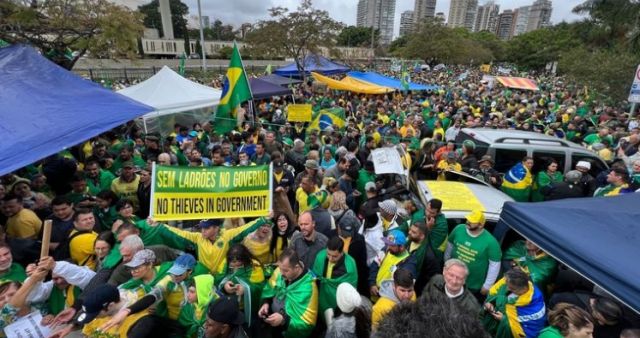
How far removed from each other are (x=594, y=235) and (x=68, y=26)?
31.9 feet

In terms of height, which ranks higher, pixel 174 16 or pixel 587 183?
pixel 174 16

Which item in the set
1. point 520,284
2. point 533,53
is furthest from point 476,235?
point 533,53

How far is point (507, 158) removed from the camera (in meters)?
7.19

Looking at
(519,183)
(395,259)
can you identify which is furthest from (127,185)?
(519,183)

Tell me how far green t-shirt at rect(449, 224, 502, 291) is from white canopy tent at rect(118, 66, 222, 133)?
8975 millimetres

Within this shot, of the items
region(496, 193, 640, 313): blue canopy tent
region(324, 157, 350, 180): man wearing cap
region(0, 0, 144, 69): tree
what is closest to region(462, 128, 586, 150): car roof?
region(324, 157, 350, 180): man wearing cap

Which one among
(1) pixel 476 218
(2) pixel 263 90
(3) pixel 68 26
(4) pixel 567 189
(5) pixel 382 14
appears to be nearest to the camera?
(1) pixel 476 218

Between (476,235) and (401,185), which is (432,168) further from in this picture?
(476,235)

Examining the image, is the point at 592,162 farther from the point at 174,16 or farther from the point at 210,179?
the point at 174,16

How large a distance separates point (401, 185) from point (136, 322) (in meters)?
4.15

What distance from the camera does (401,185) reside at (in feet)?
18.5

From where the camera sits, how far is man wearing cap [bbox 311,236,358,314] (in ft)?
10.3

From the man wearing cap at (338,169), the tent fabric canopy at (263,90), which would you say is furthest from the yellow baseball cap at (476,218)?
the tent fabric canopy at (263,90)

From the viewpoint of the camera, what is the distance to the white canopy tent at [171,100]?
10391 millimetres
